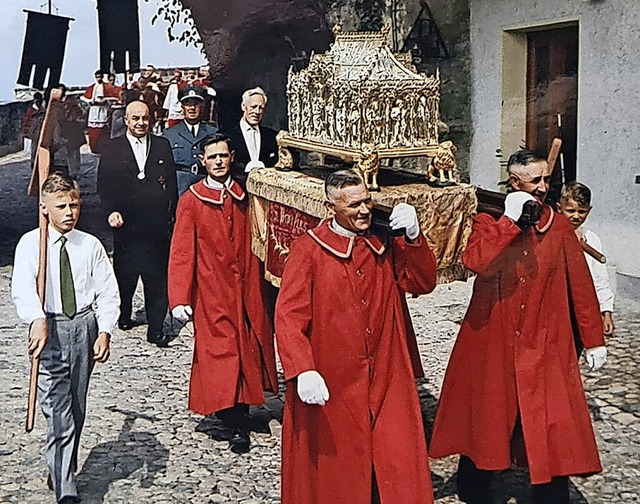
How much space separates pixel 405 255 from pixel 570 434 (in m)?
0.75

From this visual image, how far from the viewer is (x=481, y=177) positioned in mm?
6164

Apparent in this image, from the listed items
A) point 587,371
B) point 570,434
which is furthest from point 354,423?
point 587,371

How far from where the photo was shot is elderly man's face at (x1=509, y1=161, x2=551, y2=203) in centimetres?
308

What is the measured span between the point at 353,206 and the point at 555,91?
341 cm

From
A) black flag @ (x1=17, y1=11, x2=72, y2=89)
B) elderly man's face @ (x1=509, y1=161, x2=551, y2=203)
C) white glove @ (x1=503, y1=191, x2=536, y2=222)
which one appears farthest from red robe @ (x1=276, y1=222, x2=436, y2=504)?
black flag @ (x1=17, y1=11, x2=72, y2=89)

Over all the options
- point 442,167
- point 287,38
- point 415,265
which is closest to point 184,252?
point 442,167

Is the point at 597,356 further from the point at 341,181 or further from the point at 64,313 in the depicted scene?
the point at 64,313

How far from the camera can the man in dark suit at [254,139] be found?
15.3 ft

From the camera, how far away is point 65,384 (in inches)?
133

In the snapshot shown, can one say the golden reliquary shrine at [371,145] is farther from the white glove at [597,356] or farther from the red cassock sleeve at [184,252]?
the white glove at [597,356]

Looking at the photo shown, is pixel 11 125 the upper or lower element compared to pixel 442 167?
upper

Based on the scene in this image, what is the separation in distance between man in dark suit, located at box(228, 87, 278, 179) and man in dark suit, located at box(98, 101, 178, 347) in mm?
793

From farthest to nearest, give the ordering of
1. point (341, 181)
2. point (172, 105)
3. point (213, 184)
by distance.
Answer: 1. point (172, 105)
2. point (213, 184)
3. point (341, 181)

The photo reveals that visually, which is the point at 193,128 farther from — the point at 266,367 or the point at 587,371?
the point at 587,371
